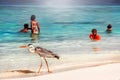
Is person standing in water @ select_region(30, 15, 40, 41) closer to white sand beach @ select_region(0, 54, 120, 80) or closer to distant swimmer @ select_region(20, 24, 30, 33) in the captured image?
distant swimmer @ select_region(20, 24, 30, 33)

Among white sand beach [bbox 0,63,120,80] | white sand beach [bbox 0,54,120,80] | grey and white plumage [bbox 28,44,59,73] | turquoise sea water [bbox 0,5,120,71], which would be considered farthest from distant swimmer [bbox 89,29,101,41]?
grey and white plumage [bbox 28,44,59,73]

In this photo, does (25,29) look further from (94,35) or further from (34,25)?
(94,35)

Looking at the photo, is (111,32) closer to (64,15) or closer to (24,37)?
(64,15)

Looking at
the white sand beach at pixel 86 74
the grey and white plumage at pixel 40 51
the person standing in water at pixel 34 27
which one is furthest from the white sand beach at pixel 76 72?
the person standing in water at pixel 34 27

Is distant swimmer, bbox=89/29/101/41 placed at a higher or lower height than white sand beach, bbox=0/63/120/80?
higher

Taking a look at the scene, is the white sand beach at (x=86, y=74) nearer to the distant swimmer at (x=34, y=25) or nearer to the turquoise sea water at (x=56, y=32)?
the turquoise sea water at (x=56, y=32)

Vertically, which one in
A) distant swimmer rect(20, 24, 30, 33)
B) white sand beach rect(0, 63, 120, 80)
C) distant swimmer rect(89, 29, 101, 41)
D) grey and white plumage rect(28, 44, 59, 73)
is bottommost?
white sand beach rect(0, 63, 120, 80)

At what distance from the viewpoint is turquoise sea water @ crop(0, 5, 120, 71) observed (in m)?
3.12

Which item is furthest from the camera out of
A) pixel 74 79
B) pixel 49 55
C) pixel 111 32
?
pixel 111 32

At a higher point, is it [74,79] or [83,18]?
[83,18]

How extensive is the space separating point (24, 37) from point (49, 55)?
324 millimetres

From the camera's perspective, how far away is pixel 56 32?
3.32 metres

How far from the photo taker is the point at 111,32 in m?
3.53

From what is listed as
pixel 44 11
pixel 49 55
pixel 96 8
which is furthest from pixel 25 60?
pixel 96 8
